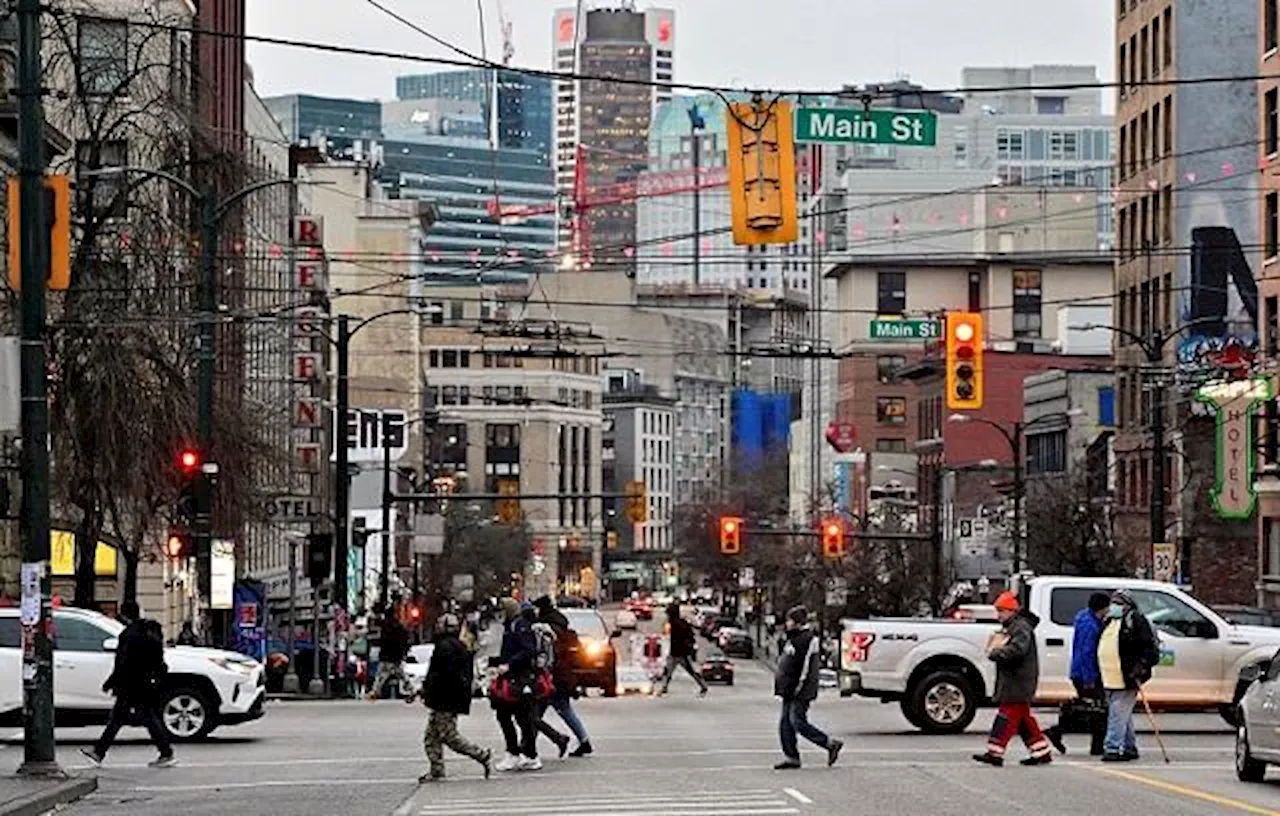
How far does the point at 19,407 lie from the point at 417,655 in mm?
29457

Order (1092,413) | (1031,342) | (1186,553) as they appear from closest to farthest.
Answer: (1186,553), (1092,413), (1031,342)

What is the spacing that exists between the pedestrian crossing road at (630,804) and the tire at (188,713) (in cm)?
985

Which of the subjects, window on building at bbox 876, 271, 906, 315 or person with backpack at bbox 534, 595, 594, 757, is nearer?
person with backpack at bbox 534, 595, 594, 757

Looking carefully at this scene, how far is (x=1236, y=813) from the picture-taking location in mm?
23469

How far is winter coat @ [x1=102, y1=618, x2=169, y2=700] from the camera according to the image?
33000mm

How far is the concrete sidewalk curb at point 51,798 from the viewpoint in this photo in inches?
1025

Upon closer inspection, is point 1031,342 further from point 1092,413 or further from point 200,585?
point 200,585

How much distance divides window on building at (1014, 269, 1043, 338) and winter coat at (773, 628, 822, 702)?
138 meters

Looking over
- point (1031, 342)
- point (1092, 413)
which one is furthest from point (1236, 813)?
point (1031, 342)

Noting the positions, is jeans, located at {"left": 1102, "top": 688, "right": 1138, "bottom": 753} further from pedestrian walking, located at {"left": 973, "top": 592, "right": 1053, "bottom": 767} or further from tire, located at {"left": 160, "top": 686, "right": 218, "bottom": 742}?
tire, located at {"left": 160, "top": 686, "right": 218, "bottom": 742}

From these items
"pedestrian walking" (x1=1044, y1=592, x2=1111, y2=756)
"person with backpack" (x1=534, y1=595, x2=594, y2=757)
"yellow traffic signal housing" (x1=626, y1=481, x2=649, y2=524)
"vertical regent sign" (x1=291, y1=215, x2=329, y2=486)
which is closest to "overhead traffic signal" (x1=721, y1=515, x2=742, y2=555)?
"yellow traffic signal housing" (x1=626, y1=481, x2=649, y2=524)

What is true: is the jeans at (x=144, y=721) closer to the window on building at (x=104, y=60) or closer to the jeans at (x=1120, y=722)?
the window on building at (x=104, y=60)

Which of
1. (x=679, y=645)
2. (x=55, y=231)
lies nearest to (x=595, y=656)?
(x=679, y=645)

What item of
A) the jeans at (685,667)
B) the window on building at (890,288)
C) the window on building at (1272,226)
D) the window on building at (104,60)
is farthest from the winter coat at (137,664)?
the window on building at (890,288)
